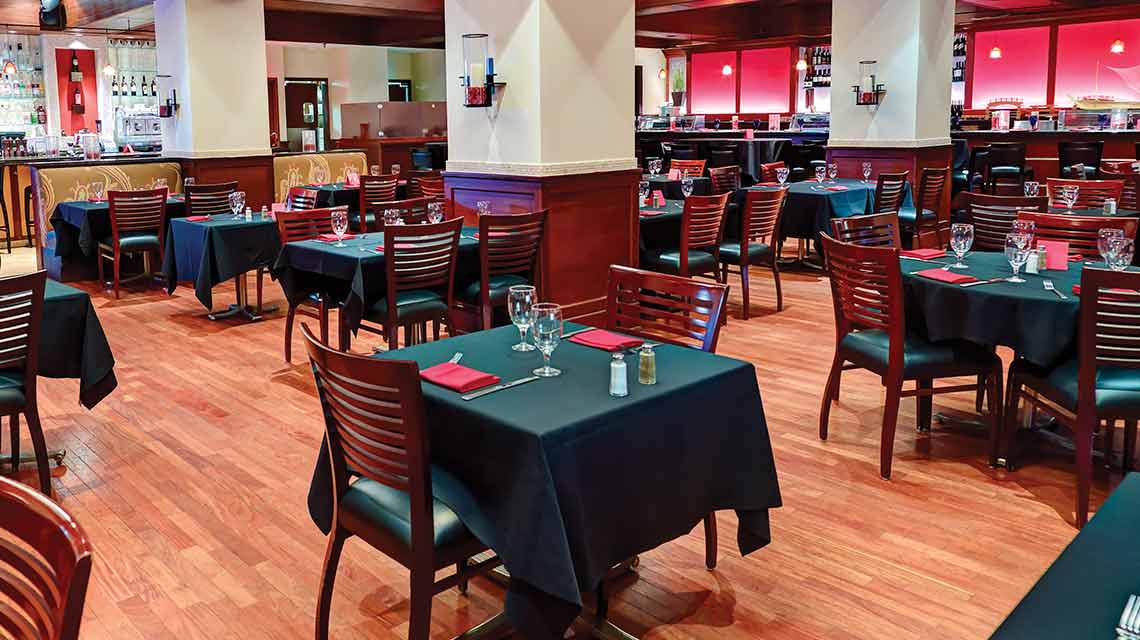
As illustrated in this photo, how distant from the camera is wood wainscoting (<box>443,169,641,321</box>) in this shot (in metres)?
6.20

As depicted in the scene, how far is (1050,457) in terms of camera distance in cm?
416

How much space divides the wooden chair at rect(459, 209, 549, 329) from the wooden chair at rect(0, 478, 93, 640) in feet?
12.7

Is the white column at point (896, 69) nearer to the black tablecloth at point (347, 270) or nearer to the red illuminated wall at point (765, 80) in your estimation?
the black tablecloth at point (347, 270)

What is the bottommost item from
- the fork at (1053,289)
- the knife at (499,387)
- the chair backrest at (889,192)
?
the knife at (499,387)

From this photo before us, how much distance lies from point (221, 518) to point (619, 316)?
167 cm

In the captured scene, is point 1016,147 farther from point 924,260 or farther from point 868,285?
point 868,285

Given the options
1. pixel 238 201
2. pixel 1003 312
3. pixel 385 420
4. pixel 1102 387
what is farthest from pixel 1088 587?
pixel 238 201

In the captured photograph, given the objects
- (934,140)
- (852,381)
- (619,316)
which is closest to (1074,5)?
(934,140)

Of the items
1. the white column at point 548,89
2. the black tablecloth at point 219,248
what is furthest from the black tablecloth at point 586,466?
the black tablecloth at point 219,248

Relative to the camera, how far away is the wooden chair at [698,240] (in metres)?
6.38

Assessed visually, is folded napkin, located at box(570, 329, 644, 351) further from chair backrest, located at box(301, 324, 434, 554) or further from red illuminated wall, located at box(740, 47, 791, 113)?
red illuminated wall, located at box(740, 47, 791, 113)

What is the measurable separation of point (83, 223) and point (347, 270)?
405 centimetres

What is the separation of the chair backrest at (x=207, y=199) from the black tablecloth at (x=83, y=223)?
284 mm

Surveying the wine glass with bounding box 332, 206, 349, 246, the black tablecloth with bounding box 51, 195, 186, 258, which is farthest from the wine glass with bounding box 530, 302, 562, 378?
the black tablecloth with bounding box 51, 195, 186, 258
